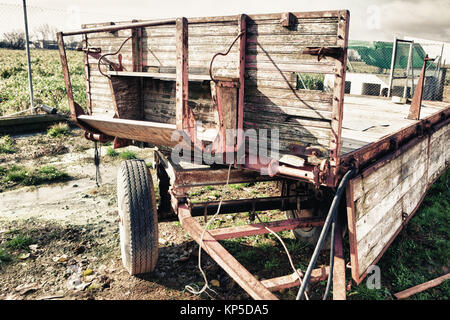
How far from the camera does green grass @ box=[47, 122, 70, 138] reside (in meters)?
9.31

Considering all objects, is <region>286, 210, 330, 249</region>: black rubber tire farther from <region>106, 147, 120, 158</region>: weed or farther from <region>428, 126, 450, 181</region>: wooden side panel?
<region>106, 147, 120, 158</region>: weed

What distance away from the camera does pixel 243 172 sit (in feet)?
11.2

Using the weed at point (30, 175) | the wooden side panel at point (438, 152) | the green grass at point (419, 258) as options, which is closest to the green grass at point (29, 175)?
the weed at point (30, 175)

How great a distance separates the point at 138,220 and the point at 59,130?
23.5ft

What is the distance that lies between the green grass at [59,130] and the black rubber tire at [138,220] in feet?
21.8

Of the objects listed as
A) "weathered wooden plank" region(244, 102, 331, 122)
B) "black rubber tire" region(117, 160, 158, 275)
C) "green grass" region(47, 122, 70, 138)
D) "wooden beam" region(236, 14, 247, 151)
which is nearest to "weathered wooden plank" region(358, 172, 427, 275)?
"weathered wooden plank" region(244, 102, 331, 122)

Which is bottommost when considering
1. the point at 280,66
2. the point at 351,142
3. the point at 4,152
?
the point at 4,152

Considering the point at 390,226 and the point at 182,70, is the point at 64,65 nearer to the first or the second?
the point at 182,70

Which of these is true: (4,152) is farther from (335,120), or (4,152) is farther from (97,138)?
(335,120)

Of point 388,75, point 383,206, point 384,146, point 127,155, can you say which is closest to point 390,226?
point 383,206

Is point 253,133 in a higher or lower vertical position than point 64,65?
lower

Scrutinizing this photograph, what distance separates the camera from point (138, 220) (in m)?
3.39
